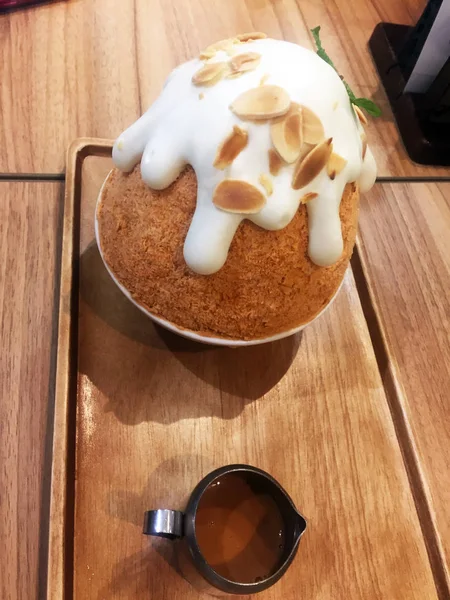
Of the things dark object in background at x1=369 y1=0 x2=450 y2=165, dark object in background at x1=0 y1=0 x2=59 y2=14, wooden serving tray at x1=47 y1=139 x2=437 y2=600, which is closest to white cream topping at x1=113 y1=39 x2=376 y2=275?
wooden serving tray at x1=47 y1=139 x2=437 y2=600

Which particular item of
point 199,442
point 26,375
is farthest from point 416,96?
point 26,375

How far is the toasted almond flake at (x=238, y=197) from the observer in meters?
0.61

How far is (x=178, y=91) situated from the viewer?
2.23 feet

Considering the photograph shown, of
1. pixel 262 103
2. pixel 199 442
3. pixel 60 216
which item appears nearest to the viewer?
pixel 262 103

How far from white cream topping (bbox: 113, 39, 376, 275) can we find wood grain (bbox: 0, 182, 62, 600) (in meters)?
0.34

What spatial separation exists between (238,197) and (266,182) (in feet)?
0.14

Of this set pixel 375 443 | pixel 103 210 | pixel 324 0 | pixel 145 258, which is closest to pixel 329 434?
pixel 375 443

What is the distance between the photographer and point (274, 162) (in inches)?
24.3

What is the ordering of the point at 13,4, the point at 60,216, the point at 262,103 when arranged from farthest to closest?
the point at 13,4 → the point at 60,216 → the point at 262,103

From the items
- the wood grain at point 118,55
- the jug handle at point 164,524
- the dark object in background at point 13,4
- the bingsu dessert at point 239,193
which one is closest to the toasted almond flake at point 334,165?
the bingsu dessert at point 239,193

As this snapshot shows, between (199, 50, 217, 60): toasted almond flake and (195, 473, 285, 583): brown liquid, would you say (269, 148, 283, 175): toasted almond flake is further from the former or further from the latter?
(195, 473, 285, 583): brown liquid

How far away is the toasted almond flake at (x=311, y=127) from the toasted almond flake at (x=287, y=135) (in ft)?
0.04

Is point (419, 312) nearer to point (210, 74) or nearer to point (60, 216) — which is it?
point (210, 74)

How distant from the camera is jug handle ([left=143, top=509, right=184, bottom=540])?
0.61 metres
